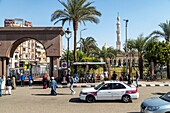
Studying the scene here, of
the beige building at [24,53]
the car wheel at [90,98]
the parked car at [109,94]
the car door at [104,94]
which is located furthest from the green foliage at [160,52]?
the beige building at [24,53]

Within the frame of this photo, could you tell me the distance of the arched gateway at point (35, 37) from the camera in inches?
1273

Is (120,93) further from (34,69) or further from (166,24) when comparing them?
(34,69)

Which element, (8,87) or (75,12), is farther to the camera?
(75,12)

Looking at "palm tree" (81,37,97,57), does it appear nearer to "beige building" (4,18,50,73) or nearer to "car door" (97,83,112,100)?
"beige building" (4,18,50,73)

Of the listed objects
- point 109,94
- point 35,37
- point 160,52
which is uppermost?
point 35,37

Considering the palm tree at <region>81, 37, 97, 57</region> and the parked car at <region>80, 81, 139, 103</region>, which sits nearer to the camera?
the parked car at <region>80, 81, 139, 103</region>

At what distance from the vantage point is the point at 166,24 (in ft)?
141

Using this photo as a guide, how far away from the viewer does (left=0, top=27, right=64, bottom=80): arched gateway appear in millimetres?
32344

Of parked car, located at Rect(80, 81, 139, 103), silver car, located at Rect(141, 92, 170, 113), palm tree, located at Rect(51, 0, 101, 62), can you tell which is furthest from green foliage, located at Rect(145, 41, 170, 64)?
silver car, located at Rect(141, 92, 170, 113)

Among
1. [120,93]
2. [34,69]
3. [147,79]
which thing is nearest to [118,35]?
[34,69]

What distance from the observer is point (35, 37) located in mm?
32625

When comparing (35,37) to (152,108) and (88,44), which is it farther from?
(88,44)

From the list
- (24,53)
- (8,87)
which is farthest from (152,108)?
(24,53)

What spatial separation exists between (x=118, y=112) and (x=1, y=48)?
873 inches
